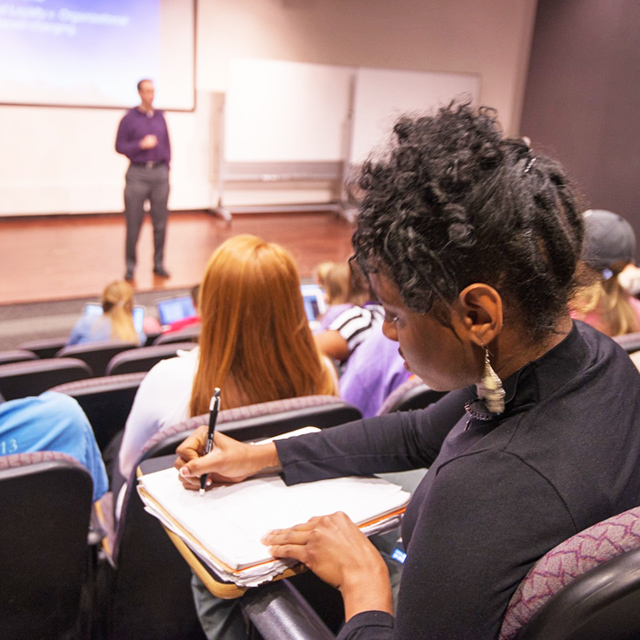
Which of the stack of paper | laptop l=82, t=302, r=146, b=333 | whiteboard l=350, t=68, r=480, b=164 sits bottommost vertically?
laptop l=82, t=302, r=146, b=333

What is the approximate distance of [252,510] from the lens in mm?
928

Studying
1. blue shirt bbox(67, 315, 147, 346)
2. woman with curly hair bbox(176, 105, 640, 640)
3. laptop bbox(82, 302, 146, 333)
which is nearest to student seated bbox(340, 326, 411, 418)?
woman with curly hair bbox(176, 105, 640, 640)

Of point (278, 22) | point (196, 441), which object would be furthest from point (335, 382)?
point (278, 22)

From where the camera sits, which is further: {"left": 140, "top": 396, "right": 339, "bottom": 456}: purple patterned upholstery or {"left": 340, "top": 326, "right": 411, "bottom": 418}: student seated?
{"left": 340, "top": 326, "right": 411, "bottom": 418}: student seated

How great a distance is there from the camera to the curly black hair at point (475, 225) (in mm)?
665

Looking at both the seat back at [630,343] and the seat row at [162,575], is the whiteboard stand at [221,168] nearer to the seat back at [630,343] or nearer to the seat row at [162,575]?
the seat back at [630,343]

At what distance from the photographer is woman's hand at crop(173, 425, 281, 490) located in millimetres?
952

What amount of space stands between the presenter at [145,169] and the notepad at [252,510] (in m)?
4.43

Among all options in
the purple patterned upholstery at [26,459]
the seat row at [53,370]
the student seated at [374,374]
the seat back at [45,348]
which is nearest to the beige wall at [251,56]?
the seat back at [45,348]

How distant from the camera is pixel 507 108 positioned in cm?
885

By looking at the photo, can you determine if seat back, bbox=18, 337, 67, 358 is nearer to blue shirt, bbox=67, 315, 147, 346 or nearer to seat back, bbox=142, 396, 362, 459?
blue shirt, bbox=67, 315, 147, 346

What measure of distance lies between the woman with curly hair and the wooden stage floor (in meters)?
4.34

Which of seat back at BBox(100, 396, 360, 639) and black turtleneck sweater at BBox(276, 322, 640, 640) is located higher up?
black turtleneck sweater at BBox(276, 322, 640, 640)

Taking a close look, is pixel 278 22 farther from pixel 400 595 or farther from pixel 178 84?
pixel 400 595
